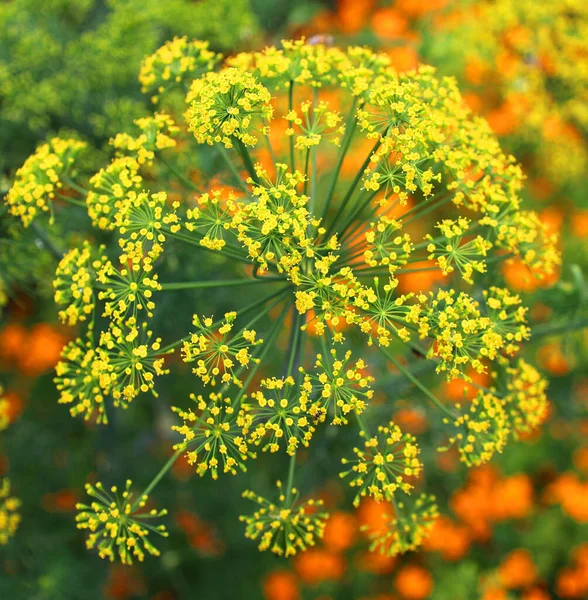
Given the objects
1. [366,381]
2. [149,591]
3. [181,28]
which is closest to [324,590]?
[149,591]

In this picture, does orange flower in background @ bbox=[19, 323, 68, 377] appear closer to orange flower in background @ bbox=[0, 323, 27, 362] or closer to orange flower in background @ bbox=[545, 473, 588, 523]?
orange flower in background @ bbox=[0, 323, 27, 362]

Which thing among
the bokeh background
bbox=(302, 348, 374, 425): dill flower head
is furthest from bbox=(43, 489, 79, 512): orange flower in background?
bbox=(302, 348, 374, 425): dill flower head

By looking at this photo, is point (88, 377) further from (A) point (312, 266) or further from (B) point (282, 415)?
(A) point (312, 266)

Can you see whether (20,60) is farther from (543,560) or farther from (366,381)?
(543,560)

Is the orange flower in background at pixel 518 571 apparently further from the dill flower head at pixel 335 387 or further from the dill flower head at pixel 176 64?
the dill flower head at pixel 176 64

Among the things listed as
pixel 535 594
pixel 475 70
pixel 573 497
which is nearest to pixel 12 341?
pixel 535 594

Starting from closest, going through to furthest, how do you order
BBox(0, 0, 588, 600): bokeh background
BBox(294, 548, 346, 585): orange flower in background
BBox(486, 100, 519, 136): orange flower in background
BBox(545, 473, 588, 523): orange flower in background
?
1. BBox(0, 0, 588, 600): bokeh background
2. BBox(545, 473, 588, 523): orange flower in background
3. BBox(294, 548, 346, 585): orange flower in background
4. BBox(486, 100, 519, 136): orange flower in background

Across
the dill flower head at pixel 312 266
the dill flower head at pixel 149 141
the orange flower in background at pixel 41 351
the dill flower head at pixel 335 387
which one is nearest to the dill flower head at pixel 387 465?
the dill flower head at pixel 312 266
